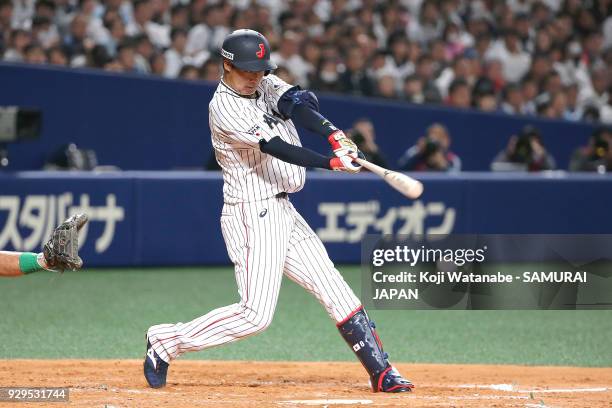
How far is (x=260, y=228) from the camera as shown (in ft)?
17.5

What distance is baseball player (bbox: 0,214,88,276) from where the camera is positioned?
5457 millimetres

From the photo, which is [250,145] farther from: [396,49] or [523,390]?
[396,49]

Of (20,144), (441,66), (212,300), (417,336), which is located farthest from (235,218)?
(441,66)

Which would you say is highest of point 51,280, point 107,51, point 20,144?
point 107,51

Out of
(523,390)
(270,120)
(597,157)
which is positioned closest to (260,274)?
(270,120)

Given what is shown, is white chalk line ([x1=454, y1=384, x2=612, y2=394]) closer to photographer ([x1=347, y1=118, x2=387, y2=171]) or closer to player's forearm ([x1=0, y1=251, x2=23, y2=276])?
player's forearm ([x1=0, y1=251, x2=23, y2=276])

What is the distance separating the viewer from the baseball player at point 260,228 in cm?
526

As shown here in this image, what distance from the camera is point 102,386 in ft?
18.2

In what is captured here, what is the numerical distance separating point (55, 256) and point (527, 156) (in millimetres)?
7211

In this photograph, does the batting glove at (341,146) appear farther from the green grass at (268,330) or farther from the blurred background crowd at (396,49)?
the blurred background crowd at (396,49)

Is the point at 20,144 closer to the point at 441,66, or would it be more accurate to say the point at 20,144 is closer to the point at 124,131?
the point at 124,131

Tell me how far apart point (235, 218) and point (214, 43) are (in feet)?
24.7

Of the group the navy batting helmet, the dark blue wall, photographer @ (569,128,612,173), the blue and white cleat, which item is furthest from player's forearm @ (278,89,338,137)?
photographer @ (569,128,612,173)

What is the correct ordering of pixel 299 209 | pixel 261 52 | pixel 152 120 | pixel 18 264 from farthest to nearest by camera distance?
pixel 152 120 → pixel 299 209 → pixel 18 264 → pixel 261 52
